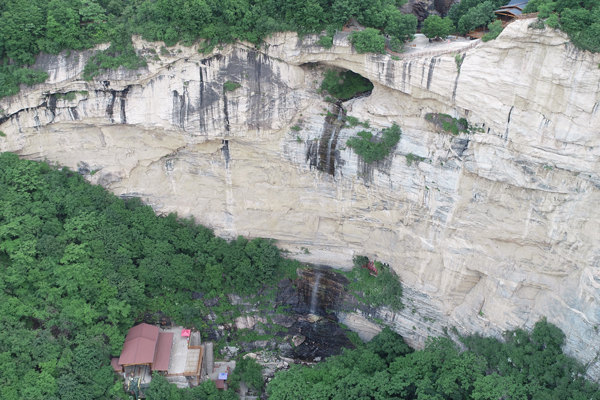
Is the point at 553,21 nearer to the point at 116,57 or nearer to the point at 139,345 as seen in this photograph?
the point at 116,57

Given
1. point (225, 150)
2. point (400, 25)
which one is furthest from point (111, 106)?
point (400, 25)

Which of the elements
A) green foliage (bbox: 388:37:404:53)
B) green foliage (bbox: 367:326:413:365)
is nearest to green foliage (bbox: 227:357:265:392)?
green foliage (bbox: 367:326:413:365)

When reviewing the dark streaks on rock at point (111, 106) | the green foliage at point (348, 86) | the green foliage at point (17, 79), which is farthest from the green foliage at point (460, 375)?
the green foliage at point (17, 79)

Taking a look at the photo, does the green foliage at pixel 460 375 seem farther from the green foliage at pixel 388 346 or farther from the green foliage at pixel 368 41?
the green foliage at pixel 368 41

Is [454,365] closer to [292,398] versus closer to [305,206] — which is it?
[292,398]

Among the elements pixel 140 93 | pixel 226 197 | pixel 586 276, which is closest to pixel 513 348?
pixel 586 276
